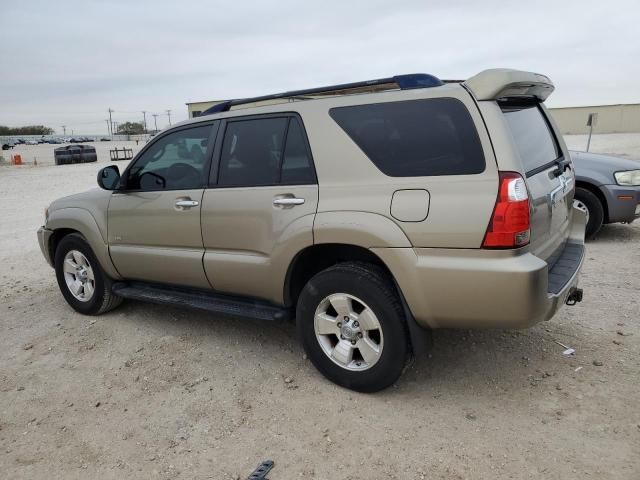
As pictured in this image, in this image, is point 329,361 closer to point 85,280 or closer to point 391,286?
point 391,286

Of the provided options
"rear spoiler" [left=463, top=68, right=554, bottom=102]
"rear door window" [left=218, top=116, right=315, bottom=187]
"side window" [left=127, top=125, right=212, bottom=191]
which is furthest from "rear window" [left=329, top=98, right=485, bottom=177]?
"side window" [left=127, top=125, right=212, bottom=191]

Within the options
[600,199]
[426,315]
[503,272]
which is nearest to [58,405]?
[426,315]

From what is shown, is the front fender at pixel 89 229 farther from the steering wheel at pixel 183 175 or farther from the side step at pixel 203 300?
the steering wheel at pixel 183 175

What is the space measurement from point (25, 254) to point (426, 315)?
683 cm

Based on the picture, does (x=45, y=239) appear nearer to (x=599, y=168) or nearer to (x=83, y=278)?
(x=83, y=278)

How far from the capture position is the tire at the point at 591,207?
654 centimetres

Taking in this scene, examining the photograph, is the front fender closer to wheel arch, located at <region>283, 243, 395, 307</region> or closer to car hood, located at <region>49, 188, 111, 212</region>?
car hood, located at <region>49, 188, 111, 212</region>

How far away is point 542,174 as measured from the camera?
10.5ft

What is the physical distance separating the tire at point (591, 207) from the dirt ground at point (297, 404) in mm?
2029

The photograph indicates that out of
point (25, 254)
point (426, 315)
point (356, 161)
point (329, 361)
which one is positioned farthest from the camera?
point (25, 254)

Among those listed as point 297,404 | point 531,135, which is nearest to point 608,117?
point 531,135

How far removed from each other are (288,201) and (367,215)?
1.94ft

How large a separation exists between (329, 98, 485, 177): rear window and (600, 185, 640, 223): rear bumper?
457 centimetres

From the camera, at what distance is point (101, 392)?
352 centimetres
